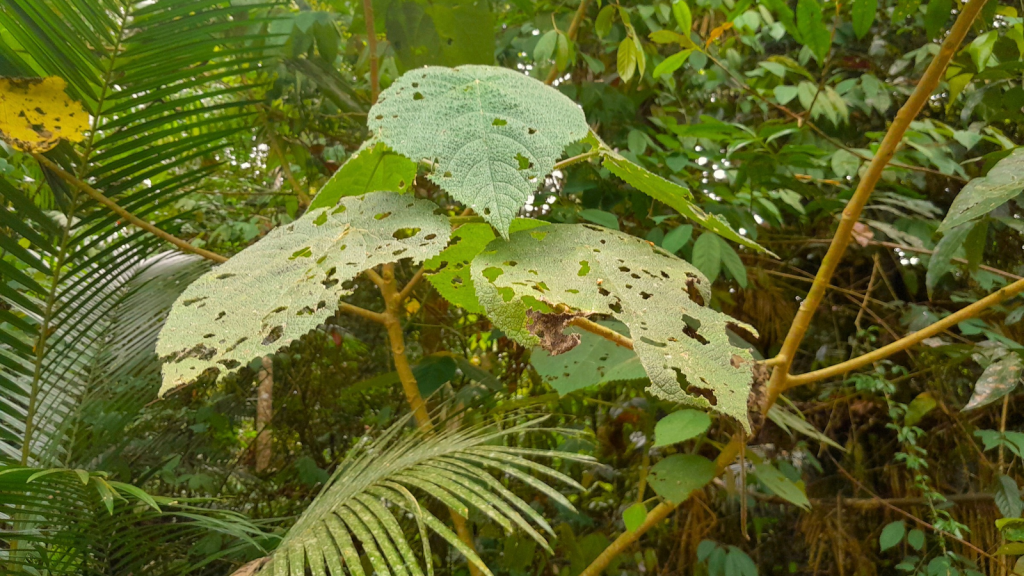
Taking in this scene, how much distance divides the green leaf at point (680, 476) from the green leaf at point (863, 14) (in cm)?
69

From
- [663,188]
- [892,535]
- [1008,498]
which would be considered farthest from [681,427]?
[1008,498]

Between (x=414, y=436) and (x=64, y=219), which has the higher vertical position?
(x=64, y=219)

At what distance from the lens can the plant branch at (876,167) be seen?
1.65 ft

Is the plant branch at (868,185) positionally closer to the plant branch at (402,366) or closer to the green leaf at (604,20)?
the plant branch at (402,366)

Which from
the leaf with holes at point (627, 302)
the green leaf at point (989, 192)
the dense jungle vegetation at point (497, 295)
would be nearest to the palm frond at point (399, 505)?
the dense jungle vegetation at point (497, 295)

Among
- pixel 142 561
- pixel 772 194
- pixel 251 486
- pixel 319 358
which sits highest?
pixel 772 194

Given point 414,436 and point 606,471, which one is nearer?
point 414,436

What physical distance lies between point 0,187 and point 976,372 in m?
1.74

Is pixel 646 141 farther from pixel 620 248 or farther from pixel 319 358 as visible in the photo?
pixel 319 358

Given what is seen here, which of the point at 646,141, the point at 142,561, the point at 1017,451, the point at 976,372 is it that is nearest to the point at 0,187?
the point at 142,561

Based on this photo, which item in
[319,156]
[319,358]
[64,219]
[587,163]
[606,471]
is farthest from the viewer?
[319,358]

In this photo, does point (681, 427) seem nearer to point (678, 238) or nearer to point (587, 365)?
point (587, 365)

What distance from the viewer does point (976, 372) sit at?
1256 millimetres

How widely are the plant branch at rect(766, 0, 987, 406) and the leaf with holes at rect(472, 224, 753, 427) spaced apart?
0.75 ft
